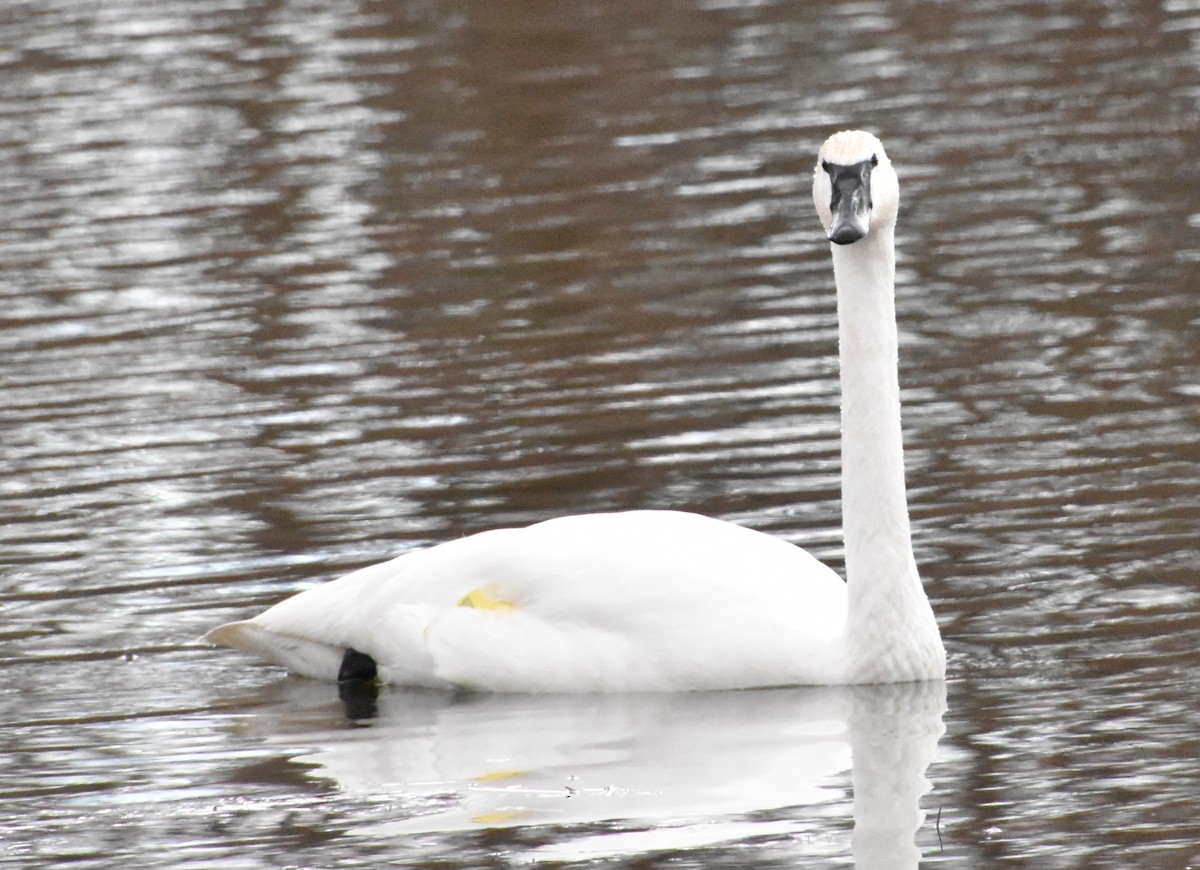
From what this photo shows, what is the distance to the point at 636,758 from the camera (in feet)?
24.9

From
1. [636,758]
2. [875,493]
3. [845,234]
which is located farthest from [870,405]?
[636,758]

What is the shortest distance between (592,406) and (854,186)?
415cm

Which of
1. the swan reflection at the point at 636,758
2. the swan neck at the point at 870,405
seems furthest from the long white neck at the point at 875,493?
the swan reflection at the point at 636,758

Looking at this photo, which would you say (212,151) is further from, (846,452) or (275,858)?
(275,858)

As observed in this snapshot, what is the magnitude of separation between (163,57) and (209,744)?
17.0 meters

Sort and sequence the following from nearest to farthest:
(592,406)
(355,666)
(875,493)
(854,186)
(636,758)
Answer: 1. (636,758)
2. (854,186)
3. (875,493)
4. (355,666)
5. (592,406)

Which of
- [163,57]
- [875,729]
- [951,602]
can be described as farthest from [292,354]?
[163,57]

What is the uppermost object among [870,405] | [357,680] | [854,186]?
[854,186]

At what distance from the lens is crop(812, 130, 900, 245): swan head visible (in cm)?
787

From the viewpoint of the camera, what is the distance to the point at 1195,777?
275 inches

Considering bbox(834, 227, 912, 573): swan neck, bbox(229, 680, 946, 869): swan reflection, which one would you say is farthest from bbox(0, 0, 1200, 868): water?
bbox(834, 227, 912, 573): swan neck

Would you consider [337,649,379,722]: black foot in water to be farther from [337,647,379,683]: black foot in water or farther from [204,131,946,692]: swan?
[204,131,946,692]: swan

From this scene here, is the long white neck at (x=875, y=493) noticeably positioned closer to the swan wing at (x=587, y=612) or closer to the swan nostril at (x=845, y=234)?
the swan wing at (x=587, y=612)

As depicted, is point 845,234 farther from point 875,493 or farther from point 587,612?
point 587,612
